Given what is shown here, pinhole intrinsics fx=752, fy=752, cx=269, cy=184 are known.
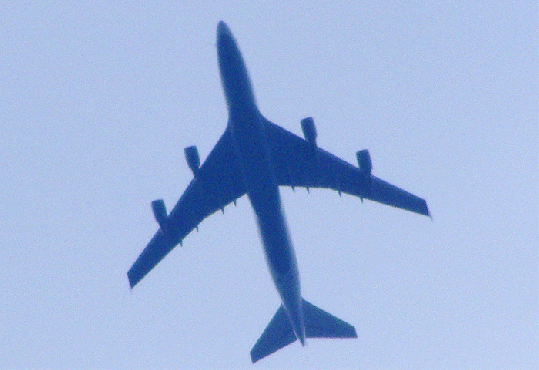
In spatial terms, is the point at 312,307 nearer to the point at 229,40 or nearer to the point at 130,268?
the point at 130,268

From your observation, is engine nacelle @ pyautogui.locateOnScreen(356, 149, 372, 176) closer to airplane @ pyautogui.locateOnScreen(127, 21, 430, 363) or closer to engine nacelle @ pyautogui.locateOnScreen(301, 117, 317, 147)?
airplane @ pyautogui.locateOnScreen(127, 21, 430, 363)

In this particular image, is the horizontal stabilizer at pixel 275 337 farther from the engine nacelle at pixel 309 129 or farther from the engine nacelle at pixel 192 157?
the engine nacelle at pixel 309 129

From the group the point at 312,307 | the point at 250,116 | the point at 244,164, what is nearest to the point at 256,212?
the point at 244,164

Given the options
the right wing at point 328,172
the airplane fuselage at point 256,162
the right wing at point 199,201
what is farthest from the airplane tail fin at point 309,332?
the right wing at point 328,172

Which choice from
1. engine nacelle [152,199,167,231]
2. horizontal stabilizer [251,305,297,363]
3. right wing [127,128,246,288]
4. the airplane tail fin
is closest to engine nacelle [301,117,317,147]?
right wing [127,128,246,288]

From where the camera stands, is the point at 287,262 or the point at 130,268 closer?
the point at 287,262

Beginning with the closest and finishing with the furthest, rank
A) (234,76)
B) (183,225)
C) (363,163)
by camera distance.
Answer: (234,76) < (363,163) < (183,225)
